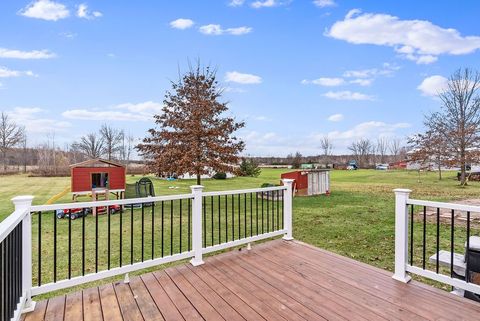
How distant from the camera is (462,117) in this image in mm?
16859

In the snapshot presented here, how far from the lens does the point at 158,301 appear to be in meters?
2.43

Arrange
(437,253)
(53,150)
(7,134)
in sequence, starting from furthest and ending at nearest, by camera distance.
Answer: (53,150)
(7,134)
(437,253)

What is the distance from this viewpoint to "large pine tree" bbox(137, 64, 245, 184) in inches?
341

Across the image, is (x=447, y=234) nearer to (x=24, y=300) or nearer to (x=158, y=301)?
(x=158, y=301)

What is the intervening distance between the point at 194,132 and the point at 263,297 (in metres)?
6.74

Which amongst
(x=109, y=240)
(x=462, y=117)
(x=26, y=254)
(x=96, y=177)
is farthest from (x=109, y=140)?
(x=462, y=117)

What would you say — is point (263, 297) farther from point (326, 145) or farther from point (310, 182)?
point (326, 145)

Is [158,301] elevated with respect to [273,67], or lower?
lower

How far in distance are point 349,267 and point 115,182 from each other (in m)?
8.31

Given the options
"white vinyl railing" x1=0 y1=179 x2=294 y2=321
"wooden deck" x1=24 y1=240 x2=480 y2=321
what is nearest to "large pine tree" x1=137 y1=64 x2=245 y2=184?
"white vinyl railing" x1=0 y1=179 x2=294 y2=321

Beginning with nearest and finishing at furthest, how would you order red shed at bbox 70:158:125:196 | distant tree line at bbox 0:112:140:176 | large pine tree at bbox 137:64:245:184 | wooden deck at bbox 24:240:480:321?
wooden deck at bbox 24:240:480:321 < large pine tree at bbox 137:64:245:184 < red shed at bbox 70:158:125:196 < distant tree line at bbox 0:112:140:176

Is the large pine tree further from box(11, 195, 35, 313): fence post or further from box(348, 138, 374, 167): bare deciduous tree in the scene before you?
box(348, 138, 374, 167): bare deciduous tree

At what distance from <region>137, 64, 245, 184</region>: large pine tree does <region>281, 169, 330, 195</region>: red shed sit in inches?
140

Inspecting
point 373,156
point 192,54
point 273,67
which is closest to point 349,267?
point 192,54
